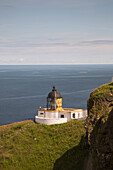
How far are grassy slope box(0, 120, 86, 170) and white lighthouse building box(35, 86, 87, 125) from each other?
1243mm

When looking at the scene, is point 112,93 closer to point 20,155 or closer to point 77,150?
point 77,150

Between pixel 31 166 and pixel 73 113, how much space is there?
485 inches

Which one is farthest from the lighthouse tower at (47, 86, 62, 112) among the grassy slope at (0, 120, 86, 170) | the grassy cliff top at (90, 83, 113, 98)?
the grassy cliff top at (90, 83, 113, 98)

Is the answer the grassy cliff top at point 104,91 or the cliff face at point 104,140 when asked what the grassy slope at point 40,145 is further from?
the cliff face at point 104,140

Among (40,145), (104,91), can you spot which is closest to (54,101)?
(40,145)

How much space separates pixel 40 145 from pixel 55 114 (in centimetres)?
752

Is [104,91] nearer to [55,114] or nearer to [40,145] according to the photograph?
[40,145]

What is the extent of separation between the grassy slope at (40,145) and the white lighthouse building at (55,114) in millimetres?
1243

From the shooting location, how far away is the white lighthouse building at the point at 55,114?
4266 cm

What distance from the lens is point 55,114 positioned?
143 ft

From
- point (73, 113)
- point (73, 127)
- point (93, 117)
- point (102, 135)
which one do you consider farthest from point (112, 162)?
point (73, 113)

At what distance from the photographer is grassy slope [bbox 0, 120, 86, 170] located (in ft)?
→ 109

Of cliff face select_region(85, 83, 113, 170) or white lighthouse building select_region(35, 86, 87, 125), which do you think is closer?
cliff face select_region(85, 83, 113, 170)

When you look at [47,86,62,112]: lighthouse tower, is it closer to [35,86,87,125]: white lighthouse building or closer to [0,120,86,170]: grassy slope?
[35,86,87,125]: white lighthouse building
